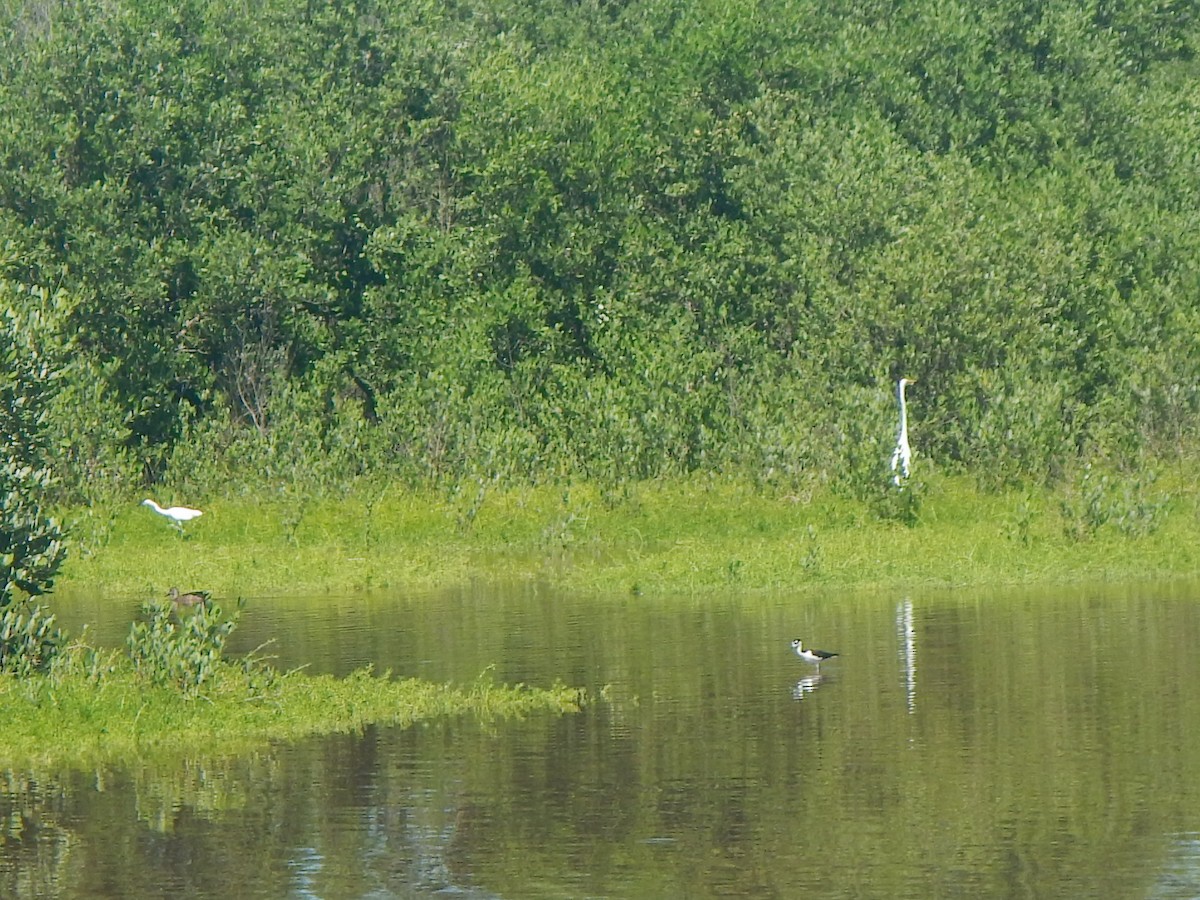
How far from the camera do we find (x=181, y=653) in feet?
49.3

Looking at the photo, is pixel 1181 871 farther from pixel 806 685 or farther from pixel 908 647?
Result: pixel 908 647

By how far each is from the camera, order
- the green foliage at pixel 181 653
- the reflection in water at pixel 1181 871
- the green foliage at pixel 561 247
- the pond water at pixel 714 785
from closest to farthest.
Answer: the reflection in water at pixel 1181 871
the pond water at pixel 714 785
the green foliage at pixel 181 653
the green foliage at pixel 561 247

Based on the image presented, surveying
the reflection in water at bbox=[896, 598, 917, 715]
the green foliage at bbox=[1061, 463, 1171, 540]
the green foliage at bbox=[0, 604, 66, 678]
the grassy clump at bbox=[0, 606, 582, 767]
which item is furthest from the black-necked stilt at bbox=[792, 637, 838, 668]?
the green foliage at bbox=[1061, 463, 1171, 540]

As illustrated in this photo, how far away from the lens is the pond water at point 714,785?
34.9 ft

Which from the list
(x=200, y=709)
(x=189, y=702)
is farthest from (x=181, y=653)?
(x=200, y=709)

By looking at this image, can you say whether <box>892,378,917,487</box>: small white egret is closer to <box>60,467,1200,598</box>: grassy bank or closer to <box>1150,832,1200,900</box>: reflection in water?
<box>60,467,1200,598</box>: grassy bank

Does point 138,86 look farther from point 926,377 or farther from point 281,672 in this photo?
point 281,672

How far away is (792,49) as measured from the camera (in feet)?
122

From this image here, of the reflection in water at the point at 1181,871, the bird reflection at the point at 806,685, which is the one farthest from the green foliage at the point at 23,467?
the reflection in water at the point at 1181,871

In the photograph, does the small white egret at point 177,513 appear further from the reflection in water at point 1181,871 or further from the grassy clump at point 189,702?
the reflection in water at point 1181,871

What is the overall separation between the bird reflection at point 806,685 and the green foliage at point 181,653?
4.12m

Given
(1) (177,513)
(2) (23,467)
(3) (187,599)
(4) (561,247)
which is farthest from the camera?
(4) (561,247)

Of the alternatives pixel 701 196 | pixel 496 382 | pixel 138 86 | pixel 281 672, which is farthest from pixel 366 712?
pixel 701 196

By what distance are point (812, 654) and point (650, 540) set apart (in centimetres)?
878
